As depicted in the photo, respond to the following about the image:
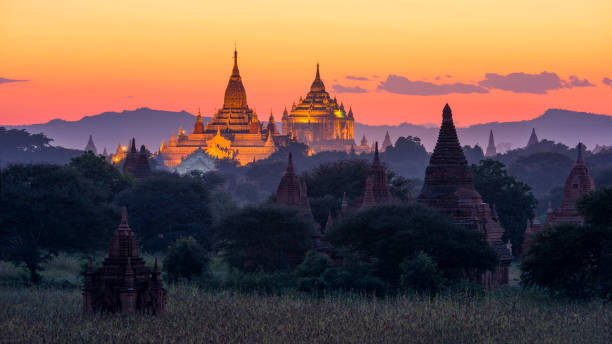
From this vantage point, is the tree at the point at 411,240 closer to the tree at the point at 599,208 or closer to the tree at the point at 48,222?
the tree at the point at 599,208

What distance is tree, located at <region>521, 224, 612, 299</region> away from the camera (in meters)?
43.2

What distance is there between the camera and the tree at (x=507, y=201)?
78.3 meters

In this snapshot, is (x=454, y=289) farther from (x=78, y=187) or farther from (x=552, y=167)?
(x=552, y=167)

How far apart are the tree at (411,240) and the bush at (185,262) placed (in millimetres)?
5976

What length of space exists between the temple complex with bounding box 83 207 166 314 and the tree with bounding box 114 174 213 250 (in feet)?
118

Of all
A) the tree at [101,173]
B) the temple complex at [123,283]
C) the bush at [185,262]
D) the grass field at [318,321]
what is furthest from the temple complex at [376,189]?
the tree at [101,173]

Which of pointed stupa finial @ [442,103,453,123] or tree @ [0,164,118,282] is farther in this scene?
tree @ [0,164,118,282]

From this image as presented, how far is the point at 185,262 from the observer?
5106cm

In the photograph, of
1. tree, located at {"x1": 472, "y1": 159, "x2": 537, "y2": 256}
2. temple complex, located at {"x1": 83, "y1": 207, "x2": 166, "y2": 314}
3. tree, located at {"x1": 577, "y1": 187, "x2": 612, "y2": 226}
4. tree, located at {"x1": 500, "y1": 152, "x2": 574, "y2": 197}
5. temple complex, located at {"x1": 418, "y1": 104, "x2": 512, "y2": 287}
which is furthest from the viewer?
tree, located at {"x1": 500, "y1": 152, "x2": 574, "y2": 197}

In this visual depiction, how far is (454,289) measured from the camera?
147ft

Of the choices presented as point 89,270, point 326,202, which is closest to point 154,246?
point 326,202

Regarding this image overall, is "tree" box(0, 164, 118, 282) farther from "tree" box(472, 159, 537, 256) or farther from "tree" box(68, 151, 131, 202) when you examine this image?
"tree" box(472, 159, 537, 256)

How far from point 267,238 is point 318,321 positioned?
786 inches

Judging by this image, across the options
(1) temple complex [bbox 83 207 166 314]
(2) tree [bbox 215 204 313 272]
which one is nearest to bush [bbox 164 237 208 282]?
(2) tree [bbox 215 204 313 272]
